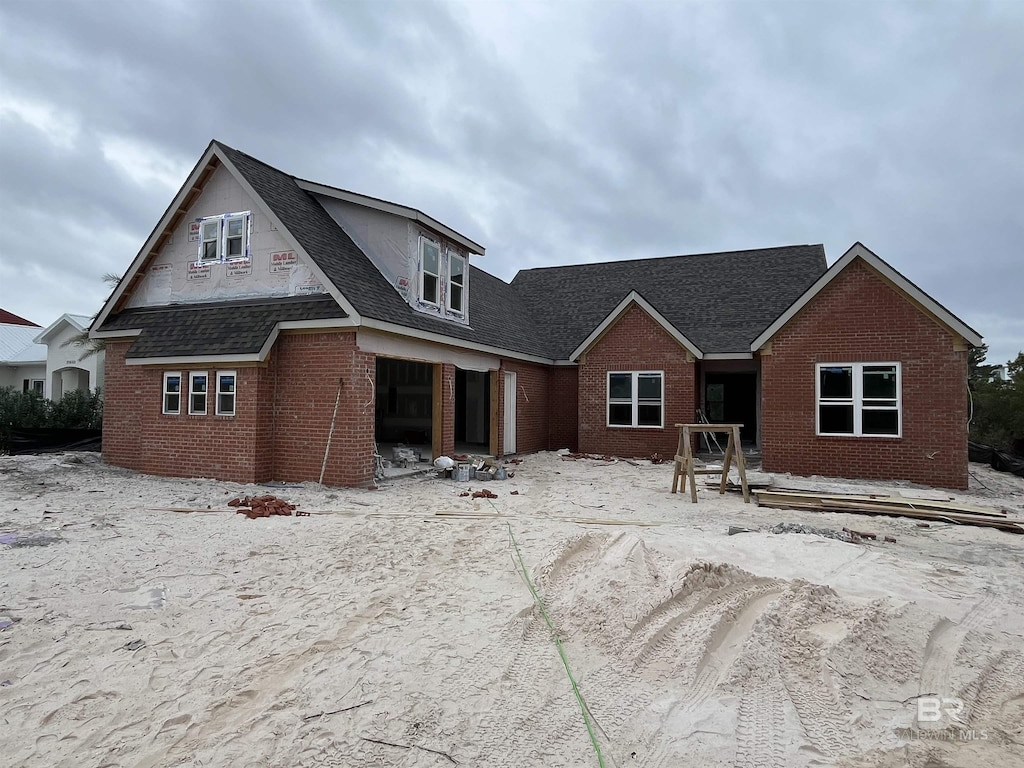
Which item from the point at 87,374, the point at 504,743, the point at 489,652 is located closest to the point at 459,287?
the point at 489,652

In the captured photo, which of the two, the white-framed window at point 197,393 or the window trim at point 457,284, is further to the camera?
the window trim at point 457,284

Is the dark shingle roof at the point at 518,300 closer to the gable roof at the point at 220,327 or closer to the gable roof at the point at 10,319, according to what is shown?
the gable roof at the point at 220,327

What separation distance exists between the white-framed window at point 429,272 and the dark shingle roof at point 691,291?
722cm

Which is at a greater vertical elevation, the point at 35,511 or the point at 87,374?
the point at 87,374

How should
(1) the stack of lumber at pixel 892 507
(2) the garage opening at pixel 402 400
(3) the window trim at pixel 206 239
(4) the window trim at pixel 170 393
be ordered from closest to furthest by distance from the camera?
(1) the stack of lumber at pixel 892 507, (4) the window trim at pixel 170 393, (3) the window trim at pixel 206 239, (2) the garage opening at pixel 402 400

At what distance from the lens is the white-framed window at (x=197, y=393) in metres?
12.2

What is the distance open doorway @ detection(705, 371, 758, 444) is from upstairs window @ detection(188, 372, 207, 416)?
17.8 meters

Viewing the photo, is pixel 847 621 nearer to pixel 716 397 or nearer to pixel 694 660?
pixel 694 660

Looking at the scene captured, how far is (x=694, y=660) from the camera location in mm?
4238

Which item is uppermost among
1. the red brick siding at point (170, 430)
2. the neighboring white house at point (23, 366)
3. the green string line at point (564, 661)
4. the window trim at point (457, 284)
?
the window trim at point (457, 284)

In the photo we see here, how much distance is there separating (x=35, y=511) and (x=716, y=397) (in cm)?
2158

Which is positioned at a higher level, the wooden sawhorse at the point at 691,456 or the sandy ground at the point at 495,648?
the wooden sawhorse at the point at 691,456

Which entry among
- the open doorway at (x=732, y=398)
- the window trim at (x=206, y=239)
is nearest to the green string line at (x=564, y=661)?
the window trim at (x=206, y=239)

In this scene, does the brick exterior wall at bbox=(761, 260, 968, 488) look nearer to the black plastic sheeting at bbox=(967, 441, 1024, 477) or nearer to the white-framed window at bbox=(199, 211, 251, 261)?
the black plastic sheeting at bbox=(967, 441, 1024, 477)
